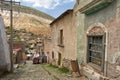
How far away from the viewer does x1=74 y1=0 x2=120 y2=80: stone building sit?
23.1 feet

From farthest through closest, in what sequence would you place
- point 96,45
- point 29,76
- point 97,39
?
point 29,76, point 96,45, point 97,39

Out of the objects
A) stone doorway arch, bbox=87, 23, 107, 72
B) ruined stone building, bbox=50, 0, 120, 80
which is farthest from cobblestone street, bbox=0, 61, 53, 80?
stone doorway arch, bbox=87, 23, 107, 72

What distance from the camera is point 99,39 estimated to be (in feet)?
28.7

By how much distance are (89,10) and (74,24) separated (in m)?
3.32

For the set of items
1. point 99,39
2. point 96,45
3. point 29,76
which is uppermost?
point 99,39

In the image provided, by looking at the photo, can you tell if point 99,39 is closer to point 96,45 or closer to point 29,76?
point 96,45

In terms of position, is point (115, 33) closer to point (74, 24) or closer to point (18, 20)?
point (74, 24)

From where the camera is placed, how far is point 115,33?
7.06 metres

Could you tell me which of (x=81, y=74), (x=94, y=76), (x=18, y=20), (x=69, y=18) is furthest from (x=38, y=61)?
(x=18, y=20)

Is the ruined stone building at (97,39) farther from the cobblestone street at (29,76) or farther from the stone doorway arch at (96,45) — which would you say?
the cobblestone street at (29,76)

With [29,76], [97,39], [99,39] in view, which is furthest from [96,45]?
[29,76]

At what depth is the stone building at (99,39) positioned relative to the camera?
23.1 ft

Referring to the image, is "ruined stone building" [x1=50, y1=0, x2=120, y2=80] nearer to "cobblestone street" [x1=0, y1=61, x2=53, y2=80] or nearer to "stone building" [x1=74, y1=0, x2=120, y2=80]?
"stone building" [x1=74, y1=0, x2=120, y2=80]

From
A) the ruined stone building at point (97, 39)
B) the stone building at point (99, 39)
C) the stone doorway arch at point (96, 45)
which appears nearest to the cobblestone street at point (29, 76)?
the ruined stone building at point (97, 39)
